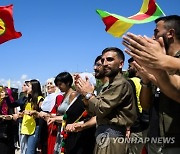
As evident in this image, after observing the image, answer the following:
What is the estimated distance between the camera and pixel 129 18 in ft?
16.6

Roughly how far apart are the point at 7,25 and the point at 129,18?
326 centimetres

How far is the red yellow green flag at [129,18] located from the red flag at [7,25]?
231cm

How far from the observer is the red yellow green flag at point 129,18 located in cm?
525

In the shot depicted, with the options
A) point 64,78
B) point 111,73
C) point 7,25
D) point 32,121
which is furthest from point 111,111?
point 7,25

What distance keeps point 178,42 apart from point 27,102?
4.86 metres

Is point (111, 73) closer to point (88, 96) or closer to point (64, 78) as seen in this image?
point (88, 96)

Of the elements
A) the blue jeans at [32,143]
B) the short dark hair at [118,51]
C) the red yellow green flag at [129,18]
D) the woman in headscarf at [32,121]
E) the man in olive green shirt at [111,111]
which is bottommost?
the blue jeans at [32,143]

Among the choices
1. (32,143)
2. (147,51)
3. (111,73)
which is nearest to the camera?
(147,51)

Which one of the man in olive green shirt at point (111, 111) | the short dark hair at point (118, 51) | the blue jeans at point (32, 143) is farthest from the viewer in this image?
the blue jeans at point (32, 143)

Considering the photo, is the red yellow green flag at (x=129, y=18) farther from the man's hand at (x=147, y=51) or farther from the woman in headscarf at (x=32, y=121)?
the man's hand at (x=147, y=51)

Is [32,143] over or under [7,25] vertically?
under

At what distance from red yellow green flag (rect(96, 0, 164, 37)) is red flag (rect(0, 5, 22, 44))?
231cm

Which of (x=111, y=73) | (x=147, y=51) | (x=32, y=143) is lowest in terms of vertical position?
(x=32, y=143)

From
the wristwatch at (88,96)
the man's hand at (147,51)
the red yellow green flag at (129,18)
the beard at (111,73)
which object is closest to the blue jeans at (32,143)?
the red yellow green flag at (129,18)
